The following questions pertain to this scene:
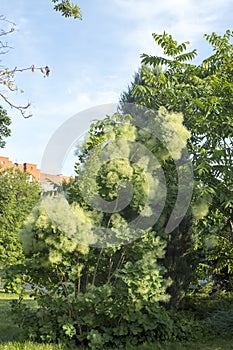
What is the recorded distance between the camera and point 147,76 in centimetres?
721

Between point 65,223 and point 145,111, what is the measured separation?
2.53m

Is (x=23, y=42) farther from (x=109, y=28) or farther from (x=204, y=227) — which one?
(x=204, y=227)

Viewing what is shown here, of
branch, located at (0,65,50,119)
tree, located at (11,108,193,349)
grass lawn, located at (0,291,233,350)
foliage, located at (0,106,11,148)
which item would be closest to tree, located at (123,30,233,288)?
tree, located at (11,108,193,349)

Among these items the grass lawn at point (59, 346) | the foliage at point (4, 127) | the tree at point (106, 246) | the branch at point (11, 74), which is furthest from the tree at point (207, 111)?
the foliage at point (4, 127)

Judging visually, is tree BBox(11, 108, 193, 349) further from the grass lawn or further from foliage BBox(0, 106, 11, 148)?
foliage BBox(0, 106, 11, 148)

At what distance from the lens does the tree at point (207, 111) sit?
588cm

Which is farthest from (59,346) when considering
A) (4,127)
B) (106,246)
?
(4,127)

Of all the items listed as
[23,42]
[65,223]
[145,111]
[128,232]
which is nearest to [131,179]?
[128,232]

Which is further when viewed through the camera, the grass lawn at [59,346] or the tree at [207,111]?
the tree at [207,111]

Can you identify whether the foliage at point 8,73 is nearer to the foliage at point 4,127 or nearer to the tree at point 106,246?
the tree at point 106,246

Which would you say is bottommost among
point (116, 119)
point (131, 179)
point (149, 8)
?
point (131, 179)

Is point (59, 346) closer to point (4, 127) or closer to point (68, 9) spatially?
point (68, 9)

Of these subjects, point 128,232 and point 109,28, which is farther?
point 109,28

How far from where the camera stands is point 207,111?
19.8ft
